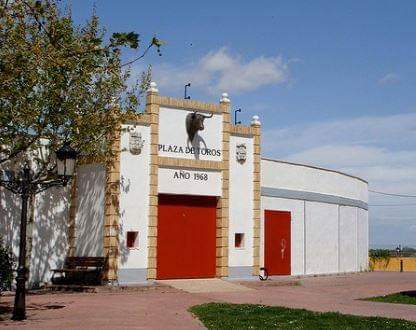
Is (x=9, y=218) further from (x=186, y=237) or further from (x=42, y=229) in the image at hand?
(x=186, y=237)

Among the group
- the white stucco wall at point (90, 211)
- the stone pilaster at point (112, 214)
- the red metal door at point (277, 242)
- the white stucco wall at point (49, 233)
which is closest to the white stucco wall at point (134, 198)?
the stone pilaster at point (112, 214)

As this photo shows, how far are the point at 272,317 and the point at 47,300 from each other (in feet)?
20.4

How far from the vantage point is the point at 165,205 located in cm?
2292

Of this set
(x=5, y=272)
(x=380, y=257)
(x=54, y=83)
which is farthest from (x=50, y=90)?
(x=380, y=257)

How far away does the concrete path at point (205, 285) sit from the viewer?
21123 mm

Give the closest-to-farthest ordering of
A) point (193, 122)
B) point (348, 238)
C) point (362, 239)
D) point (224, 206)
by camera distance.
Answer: point (193, 122), point (224, 206), point (348, 238), point (362, 239)

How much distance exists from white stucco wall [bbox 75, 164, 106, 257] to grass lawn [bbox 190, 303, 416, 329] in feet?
22.0

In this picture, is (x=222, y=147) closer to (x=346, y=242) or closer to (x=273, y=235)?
(x=273, y=235)

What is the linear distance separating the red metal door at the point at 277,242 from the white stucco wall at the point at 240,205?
2887 millimetres

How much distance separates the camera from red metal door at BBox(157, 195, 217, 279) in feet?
74.5

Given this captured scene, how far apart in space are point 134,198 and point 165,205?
136 centimetres

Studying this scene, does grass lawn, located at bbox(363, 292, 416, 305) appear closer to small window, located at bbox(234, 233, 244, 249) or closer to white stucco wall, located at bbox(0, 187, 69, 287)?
small window, located at bbox(234, 233, 244, 249)

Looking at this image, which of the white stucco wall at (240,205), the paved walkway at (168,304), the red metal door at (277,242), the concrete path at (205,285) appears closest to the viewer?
the paved walkway at (168,304)

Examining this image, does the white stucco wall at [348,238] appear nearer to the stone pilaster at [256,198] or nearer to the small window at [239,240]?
the stone pilaster at [256,198]
